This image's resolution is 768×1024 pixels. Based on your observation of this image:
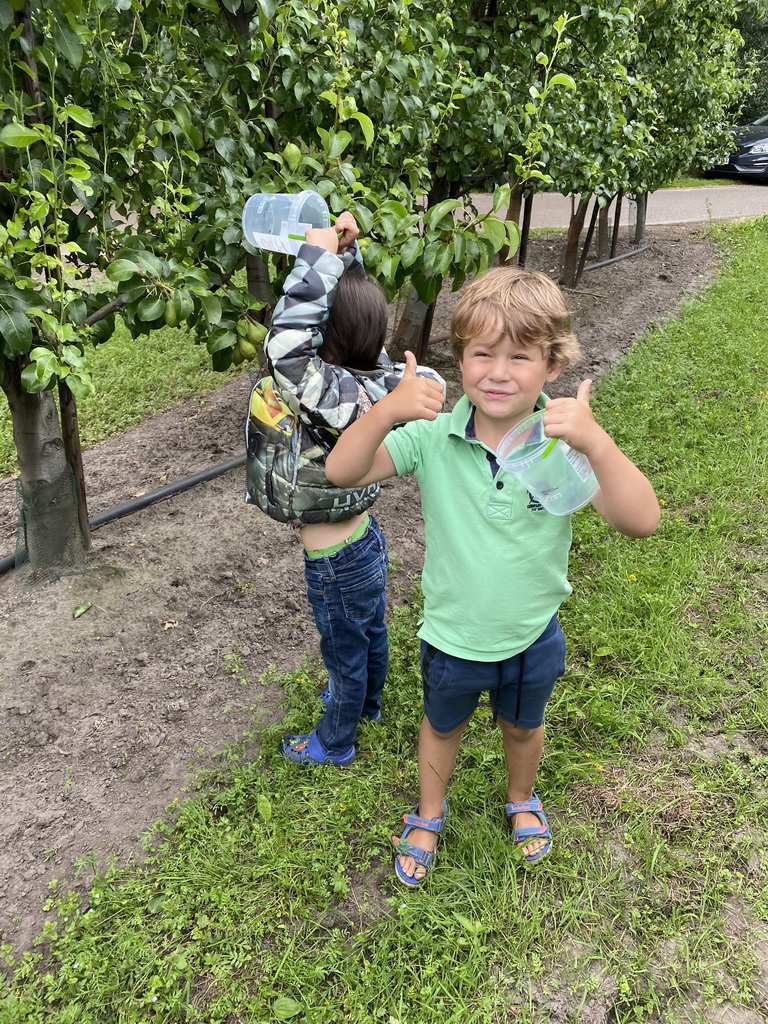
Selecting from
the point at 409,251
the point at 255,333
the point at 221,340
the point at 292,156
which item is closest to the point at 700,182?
the point at 409,251

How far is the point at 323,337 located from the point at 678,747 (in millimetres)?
1724

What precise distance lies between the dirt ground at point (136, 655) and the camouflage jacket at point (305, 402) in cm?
96

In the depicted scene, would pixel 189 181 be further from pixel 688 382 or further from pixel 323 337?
pixel 688 382

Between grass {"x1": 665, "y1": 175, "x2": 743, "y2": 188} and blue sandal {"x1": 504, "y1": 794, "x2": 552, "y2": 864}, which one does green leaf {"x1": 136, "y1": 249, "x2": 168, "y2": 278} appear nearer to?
blue sandal {"x1": 504, "y1": 794, "x2": 552, "y2": 864}

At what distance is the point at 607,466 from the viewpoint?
132 centimetres

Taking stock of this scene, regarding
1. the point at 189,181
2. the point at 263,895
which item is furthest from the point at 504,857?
the point at 189,181

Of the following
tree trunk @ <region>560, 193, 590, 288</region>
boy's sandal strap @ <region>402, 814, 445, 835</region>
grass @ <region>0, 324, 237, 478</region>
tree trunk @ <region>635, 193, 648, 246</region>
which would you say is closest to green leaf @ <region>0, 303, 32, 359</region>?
boy's sandal strap @ <region>402, 814, 445, 835</region>

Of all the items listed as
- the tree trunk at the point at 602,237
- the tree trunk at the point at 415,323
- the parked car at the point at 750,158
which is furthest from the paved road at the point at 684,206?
the tree trunk at the point at 415,323

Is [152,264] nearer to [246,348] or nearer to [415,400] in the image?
[246,348]

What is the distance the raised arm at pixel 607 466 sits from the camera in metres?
1.27

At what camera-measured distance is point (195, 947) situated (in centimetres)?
187

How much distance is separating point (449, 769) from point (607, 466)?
3.42 feet

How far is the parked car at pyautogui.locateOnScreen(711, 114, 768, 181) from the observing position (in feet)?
55.7

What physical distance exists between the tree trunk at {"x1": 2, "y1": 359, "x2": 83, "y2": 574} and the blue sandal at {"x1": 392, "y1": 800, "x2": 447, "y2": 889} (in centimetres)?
181
